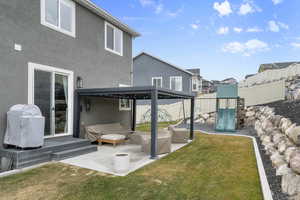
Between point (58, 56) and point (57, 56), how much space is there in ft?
0.15

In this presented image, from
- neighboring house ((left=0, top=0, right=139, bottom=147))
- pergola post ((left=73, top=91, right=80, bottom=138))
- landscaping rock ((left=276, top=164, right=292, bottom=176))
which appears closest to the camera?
landscaping rock ((left=276, top=164, right=292, bottom=176))

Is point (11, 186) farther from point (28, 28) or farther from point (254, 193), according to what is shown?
point (254, 193)

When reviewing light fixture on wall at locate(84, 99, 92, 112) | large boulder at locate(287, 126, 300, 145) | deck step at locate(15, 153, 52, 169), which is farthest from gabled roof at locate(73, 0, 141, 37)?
large boulder at locate(287, 126, 300, 145)

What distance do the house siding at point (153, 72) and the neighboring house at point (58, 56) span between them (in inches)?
383

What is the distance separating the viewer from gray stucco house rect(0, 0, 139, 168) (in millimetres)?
5316

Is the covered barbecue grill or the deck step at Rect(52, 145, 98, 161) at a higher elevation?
the covered barbecue grill

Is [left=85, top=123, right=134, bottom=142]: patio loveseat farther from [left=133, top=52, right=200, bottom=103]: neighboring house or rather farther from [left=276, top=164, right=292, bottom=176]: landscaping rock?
[left=133, top=52, right=200, bottom=103]: neighboring house

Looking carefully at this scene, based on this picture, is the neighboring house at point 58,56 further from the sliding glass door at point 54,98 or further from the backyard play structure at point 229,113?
the backyard play structure at point 229,113

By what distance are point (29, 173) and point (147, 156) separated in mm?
3295

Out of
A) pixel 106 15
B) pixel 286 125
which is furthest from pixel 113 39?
pixel 286 125

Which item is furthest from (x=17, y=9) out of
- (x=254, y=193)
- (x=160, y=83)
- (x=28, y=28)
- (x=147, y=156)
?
(x=160, y=83)

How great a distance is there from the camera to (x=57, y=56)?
6.67 meters

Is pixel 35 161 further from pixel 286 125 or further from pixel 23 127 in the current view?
pixel 286 125

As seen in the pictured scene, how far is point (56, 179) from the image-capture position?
14.1 ft
